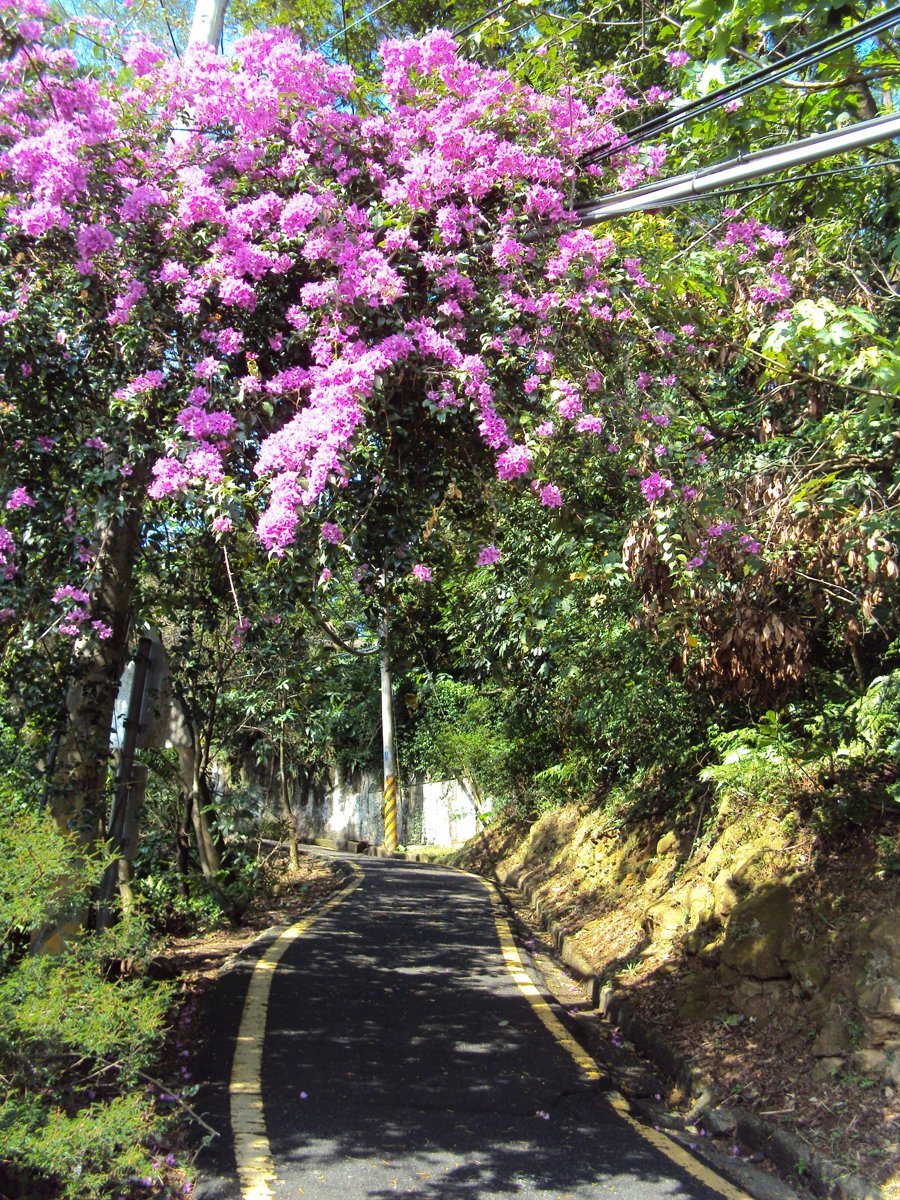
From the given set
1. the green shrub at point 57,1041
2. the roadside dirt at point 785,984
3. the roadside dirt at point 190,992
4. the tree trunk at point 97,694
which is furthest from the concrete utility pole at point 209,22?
the roadside dirt at point 785,984

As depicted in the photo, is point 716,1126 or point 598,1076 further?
point 598,1076

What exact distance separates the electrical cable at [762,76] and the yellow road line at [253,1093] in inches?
227

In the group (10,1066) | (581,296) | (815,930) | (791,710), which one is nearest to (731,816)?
(791,710)

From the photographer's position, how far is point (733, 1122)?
5.54 meters

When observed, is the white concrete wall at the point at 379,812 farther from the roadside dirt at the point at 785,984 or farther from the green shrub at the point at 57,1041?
the green shrub at the point at 57,1041

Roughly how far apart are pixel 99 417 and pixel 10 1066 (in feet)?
10.9

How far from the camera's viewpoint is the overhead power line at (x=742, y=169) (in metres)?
4.83

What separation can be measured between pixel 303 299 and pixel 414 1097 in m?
4.45

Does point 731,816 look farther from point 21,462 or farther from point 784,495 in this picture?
point 21,462

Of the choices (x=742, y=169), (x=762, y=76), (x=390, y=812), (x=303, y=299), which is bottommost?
(x=390, y=812)

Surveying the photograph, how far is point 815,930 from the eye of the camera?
6.46 m

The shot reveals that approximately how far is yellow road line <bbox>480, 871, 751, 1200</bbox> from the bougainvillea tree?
3041 mm

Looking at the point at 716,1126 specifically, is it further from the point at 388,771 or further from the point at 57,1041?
the point at 388,771

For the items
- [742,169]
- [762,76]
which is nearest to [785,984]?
[742,169]
